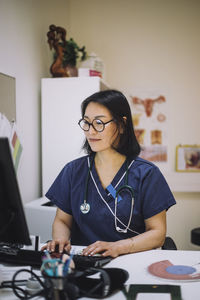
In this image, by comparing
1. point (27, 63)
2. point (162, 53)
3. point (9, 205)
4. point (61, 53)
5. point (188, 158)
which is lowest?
point (188, 158)

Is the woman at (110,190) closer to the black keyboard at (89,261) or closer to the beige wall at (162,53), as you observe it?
the black keyboard at (89,261)

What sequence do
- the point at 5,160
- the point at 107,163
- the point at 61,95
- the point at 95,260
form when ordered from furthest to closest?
the point at 61,95
the point at 107,163
the point at 95,260
the point at 5,160

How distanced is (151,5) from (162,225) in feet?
8.47

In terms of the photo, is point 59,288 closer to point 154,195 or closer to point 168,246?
point 154,195

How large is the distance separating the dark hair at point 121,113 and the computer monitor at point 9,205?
0.82m

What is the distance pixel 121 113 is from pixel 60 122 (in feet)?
3.55

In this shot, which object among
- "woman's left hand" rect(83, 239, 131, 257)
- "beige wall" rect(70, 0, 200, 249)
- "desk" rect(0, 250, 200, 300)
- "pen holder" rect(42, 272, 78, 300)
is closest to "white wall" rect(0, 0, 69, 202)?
"beige wall" rect(70, 0, 200, 249)

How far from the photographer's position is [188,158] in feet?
11.5

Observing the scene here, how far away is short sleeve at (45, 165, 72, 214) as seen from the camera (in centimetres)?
171

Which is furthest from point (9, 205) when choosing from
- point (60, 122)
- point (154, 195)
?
point (60, 122)

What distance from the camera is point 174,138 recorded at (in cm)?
352

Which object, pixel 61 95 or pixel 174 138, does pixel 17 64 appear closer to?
pixel 61 95

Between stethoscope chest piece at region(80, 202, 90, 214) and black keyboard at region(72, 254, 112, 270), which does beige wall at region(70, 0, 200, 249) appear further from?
black keyboard at region(72, 254, 112, 270)

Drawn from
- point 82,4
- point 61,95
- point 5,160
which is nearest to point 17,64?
point 61,95
